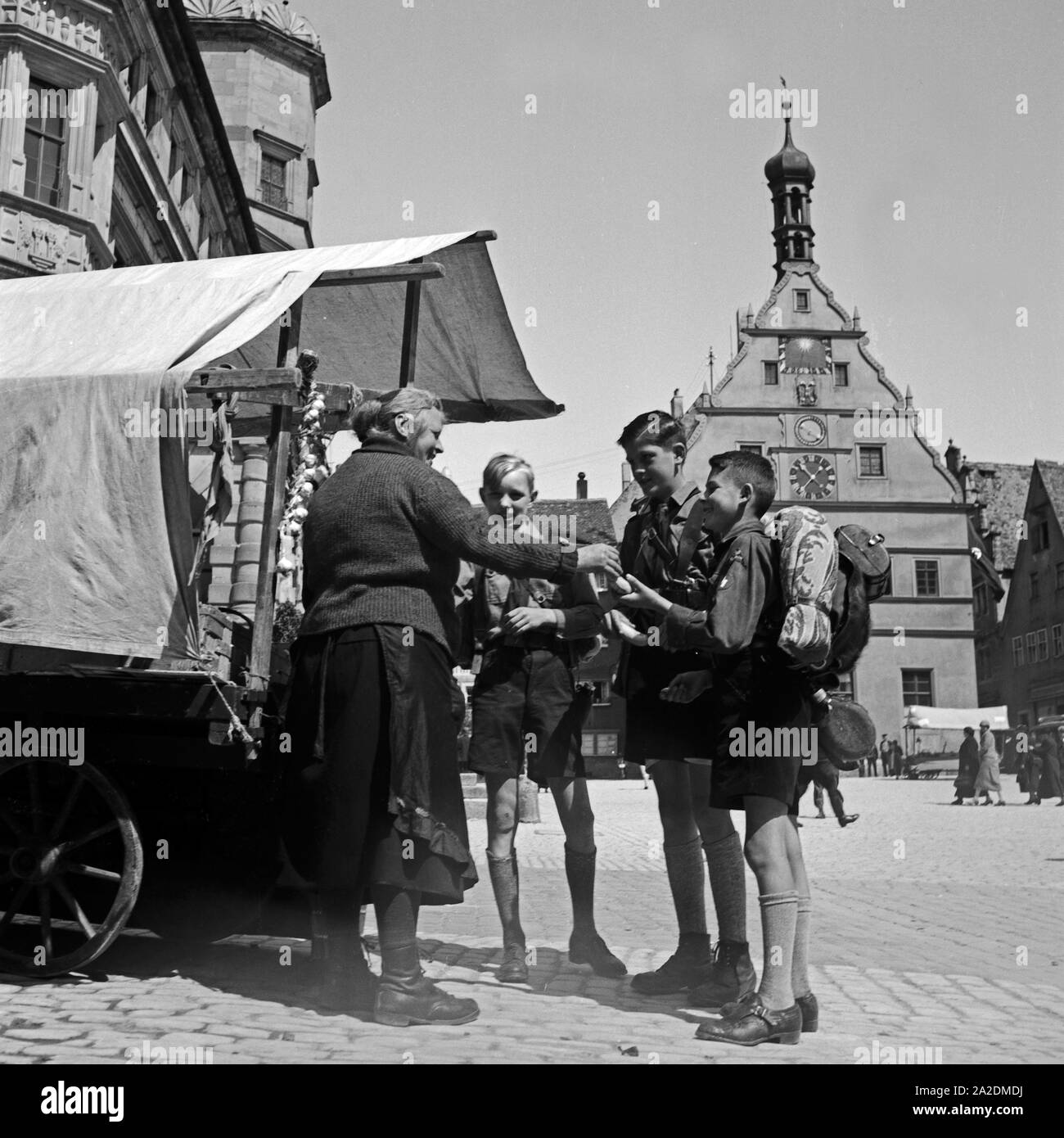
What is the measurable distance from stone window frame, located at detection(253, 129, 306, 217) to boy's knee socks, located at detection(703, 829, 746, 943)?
29906 millimetres

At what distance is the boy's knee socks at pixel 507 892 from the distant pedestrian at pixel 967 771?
22.7m

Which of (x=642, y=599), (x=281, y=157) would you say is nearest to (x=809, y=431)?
(x=281, y=157)

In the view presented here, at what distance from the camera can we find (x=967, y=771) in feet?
86.2

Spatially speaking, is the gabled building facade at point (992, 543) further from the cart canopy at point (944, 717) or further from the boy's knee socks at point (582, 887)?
the boy's knee socks at point (582, 887)

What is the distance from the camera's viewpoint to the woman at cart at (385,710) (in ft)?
13.5

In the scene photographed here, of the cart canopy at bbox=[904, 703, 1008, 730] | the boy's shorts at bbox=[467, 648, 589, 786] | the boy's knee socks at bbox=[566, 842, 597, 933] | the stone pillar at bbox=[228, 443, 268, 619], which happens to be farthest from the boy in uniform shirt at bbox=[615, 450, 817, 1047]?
the cart canopy at bbox=[904, 703, 1008, 730]

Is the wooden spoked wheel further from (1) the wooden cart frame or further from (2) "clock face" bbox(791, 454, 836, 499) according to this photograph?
(2) "clock face" bbox(791, 454, 836, 499)

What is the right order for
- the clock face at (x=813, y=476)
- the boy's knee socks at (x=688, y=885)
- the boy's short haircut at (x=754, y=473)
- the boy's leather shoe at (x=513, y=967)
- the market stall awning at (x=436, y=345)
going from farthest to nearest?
the clock face at (x=813, y=476) → the market stall awning at (x=436, y=345) → the boy's leather shoe at (x=513, y=967) → the boy's knee socks at (x=688, y=885) → the boy's short haircut at (x=754, y=473)

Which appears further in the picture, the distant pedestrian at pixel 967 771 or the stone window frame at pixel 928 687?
the stone window frame at pixel 928 687

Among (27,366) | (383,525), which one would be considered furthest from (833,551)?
(27,366)

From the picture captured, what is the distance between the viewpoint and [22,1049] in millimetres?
3473

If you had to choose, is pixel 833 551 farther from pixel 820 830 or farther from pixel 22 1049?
pixel 820 830

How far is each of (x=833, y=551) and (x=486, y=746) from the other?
1.79 m

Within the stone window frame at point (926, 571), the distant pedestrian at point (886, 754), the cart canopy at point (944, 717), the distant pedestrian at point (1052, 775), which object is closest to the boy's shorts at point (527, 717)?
the distant pedestrian at point (1052, 775)
